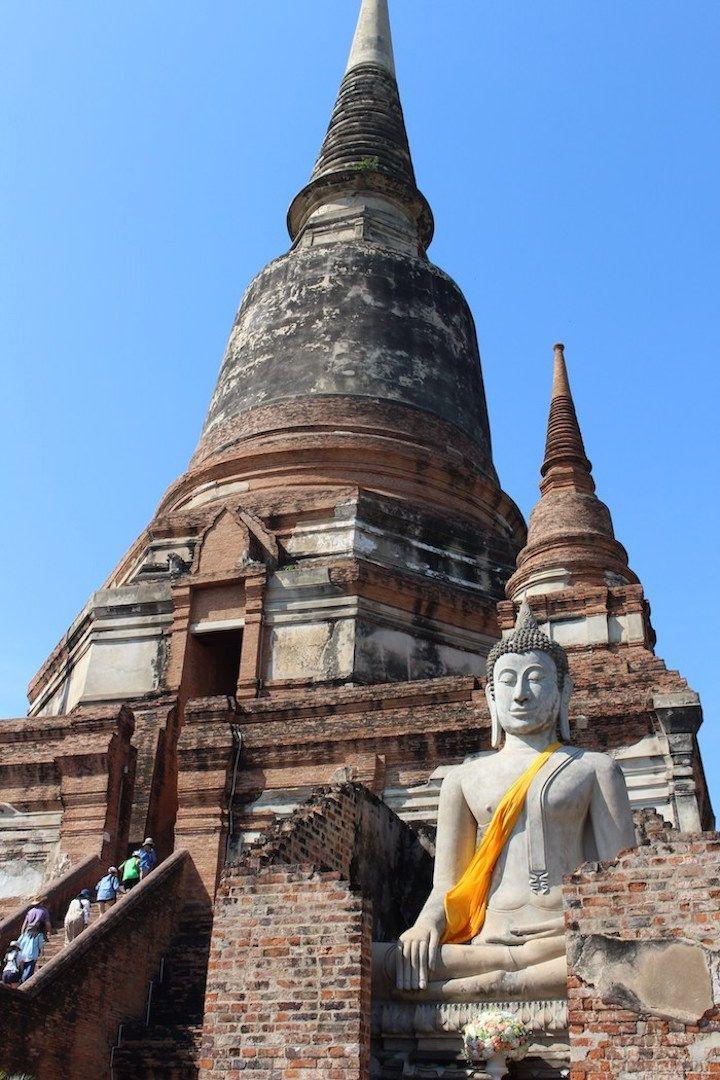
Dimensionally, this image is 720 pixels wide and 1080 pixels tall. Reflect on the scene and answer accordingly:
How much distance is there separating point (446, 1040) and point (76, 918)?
15.8 feet

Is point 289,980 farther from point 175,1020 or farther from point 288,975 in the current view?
point 175,1020

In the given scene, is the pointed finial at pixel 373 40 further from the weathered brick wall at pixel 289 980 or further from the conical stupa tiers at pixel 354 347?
the weathered brick wall at pixel 289 980

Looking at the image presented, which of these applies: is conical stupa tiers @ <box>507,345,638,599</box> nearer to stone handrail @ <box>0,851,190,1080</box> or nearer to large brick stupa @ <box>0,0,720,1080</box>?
large brick stupa @ <box>0,0,720,1080</box>

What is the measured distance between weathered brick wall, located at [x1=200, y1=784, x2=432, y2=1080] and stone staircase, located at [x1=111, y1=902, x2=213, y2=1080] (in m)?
2.31

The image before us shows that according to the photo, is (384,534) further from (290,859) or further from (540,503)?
(290,859)

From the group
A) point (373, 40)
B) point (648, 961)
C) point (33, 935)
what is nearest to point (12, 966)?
point (33, 935)

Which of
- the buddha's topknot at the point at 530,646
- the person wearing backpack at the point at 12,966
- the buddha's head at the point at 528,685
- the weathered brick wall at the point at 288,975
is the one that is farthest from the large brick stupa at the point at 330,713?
the buddha's topknot at the point at 530,646

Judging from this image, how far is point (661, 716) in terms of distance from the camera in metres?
12.4

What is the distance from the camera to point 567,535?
57.1 ft

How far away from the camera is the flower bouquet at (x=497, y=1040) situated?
281 inches

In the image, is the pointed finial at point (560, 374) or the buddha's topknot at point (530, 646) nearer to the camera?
the buddha's topknot at point (530, 646)

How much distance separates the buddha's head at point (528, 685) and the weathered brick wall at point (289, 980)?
2043 mm

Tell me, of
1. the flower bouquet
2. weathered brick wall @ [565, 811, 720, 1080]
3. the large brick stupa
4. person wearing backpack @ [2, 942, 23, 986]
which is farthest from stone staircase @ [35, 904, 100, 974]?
weathered brick wall @ [565, 811, 720, 1080]

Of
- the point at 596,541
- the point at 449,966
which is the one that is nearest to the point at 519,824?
the point at 449,966
